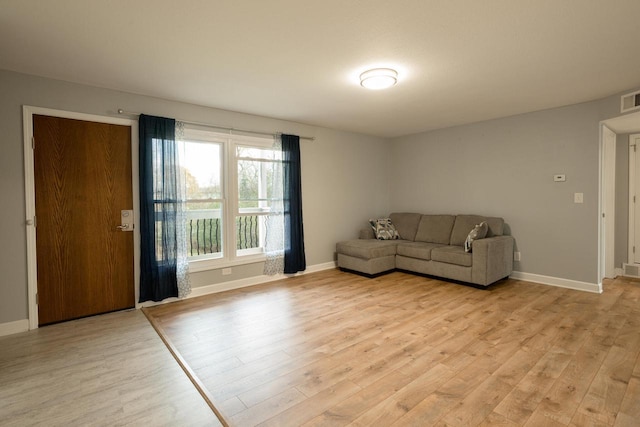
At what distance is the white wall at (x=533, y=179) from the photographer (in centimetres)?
404

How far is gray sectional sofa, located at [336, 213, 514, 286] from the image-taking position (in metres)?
4.18

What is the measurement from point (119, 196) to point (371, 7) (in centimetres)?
323

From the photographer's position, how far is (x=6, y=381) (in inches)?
85.6

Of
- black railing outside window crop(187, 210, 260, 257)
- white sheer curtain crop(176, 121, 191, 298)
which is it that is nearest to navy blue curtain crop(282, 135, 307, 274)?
black railing outside window crop(187, 210, 260, 257)

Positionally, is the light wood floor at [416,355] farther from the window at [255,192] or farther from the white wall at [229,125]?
the white wall at [229,125]

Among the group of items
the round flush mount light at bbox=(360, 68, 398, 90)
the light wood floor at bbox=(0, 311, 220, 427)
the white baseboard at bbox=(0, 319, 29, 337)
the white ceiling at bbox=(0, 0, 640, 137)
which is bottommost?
the light wood floor at bbox=(0, 311, 220, 427)

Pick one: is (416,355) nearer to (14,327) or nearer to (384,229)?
(384,229)

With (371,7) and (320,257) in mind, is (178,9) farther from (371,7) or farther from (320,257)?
(320,257)

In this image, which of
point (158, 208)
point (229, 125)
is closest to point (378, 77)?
point (229, 125)

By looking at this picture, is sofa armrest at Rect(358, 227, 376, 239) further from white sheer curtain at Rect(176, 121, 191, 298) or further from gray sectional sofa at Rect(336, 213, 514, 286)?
white sheer curtain at Rect(176, 121, 191, 298)

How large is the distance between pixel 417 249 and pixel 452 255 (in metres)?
0.56

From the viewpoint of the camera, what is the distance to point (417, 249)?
4.86 meters

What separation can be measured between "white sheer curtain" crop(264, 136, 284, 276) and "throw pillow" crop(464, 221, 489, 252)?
2700 mm

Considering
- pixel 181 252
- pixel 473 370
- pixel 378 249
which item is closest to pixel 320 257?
pixel 378 249
